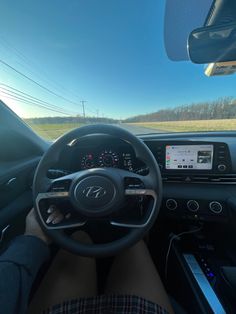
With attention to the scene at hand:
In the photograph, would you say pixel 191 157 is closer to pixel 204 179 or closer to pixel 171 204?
pixel 204 179

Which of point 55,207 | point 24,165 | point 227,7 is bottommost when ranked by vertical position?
point 55,207

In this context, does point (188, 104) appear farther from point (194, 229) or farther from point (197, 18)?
point (194, 229)

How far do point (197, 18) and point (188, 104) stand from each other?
30.8 inches

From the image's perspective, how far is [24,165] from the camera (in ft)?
5.78

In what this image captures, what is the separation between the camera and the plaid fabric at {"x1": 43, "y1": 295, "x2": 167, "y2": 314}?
109cm

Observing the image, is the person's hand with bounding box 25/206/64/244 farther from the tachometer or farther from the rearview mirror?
the rearview mirror

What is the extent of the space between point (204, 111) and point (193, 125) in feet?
0.62

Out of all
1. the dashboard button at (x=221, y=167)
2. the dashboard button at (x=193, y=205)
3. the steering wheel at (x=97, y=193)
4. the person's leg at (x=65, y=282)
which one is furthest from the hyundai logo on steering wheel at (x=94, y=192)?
the dashboard button at (x=221, y=167)

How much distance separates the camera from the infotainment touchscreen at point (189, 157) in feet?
5.77

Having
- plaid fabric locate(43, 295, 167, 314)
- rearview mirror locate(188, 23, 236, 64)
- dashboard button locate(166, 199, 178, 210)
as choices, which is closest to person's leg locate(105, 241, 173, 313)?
plaid fabric locate(43, 295, 167, 314)

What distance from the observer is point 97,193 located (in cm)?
122

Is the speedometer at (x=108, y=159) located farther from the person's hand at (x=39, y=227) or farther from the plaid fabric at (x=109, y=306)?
the plaid fabric at (x=109, y=306)

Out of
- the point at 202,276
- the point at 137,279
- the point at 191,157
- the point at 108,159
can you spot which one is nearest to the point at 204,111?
the point at 191,157

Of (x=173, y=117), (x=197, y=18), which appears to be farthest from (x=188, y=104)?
(x=197, y=18)
